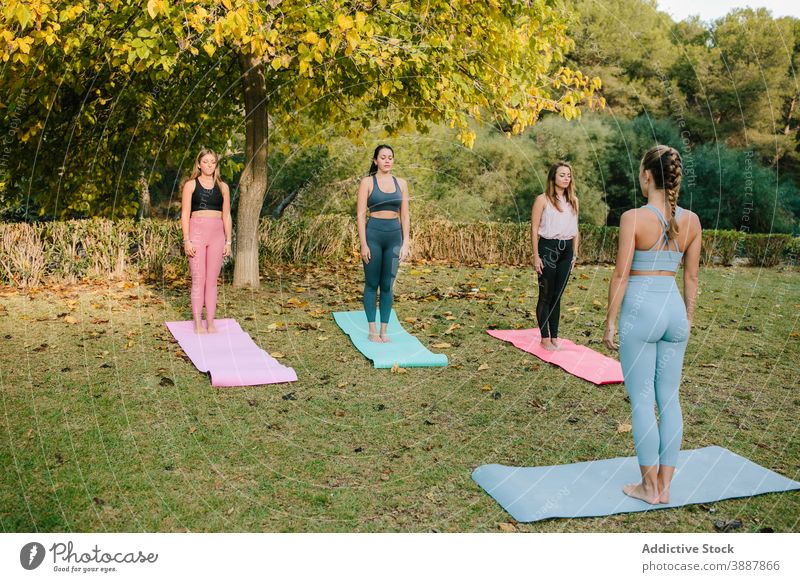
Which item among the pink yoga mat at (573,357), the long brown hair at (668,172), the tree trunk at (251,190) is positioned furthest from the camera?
the tree trunk at (251,190)

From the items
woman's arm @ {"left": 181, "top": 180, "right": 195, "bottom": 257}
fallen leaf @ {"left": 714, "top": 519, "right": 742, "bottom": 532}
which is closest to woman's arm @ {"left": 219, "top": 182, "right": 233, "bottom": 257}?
woman's arm @ {"left": 181, "top": 180, "right": 195, "bottom": 257}

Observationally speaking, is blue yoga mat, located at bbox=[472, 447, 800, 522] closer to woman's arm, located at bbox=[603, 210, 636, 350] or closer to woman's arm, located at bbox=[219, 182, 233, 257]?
woman's arm, located at bbox=[603, 210, 636, 350]

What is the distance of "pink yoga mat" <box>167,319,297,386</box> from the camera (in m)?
7.28

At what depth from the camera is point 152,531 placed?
4398 millimetres

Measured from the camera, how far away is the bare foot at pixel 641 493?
4.78 meters

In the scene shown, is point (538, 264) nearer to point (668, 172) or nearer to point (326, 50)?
point (668, 172)

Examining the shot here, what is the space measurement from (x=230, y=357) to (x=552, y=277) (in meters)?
3.73

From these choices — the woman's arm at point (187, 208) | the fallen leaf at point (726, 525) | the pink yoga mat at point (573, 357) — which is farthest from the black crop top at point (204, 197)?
the fallen leaf at point (726, 525)

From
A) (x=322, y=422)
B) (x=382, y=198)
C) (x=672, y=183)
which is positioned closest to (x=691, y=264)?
(x=672, y=183)

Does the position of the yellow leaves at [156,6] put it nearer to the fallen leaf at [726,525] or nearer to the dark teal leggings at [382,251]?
the dark teal leggings at [382,251]

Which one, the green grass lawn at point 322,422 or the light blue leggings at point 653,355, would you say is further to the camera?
the green grass lawn at point 322,422

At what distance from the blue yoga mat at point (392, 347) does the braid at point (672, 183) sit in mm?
3923

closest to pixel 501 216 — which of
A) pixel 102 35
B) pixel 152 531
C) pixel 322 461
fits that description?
pixel 102 35

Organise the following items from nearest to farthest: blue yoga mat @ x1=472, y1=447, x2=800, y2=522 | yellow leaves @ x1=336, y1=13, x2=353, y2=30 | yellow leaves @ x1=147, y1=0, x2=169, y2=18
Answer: blue yoga mat @ x1=472, y1=447, x2=800, y2=522 < yellow leaves @ x1=147, y1=0, x2=169, y2=18 < yellow leaves @ x1=336, y1=13, x2=353, y2=30
